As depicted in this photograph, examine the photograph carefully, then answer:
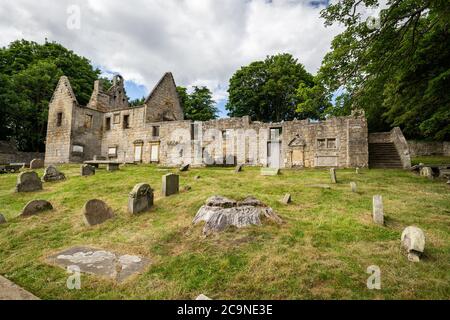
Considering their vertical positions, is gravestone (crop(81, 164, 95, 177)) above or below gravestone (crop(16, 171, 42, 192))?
above

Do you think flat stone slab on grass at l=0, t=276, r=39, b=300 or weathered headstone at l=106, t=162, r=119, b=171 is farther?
weathered headstone at l=106, t=162, r=119, b=171

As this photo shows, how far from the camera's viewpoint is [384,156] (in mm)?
18500

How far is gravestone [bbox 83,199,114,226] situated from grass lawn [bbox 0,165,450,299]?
0.26 m

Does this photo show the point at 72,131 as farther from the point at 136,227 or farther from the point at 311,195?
Result: the point at 311,195

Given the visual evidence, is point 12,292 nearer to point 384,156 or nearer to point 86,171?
point 86,171

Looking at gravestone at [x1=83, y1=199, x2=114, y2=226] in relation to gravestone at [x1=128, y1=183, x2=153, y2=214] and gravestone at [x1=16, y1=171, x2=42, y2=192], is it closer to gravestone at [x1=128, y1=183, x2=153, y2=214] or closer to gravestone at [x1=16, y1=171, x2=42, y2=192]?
gravestone at [x1=128, y1=183, x2=153, y2=214]

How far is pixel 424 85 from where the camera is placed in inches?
344

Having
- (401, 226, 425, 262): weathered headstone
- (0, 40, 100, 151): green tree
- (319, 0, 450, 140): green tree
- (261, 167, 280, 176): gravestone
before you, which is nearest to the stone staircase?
(261, 167, 280, 176): gravestone

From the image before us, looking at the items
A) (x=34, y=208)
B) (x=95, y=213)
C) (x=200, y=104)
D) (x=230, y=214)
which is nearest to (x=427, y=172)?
(x=230, y=214)

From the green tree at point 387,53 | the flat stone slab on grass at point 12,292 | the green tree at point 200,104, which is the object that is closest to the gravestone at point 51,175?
the flat stone slab on grass at point 12,292

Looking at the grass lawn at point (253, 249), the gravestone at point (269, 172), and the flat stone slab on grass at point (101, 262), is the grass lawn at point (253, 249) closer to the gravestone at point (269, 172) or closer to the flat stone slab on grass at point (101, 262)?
the flat stone slab on grass at point (101, 262)

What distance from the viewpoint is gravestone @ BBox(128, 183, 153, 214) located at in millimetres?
7293

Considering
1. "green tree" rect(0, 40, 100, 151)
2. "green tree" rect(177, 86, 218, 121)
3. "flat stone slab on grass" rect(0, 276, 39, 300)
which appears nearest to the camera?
"flat stone slab on grass" rect(0, 276, 39, 300)

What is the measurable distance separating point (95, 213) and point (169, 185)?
9.35 feet
